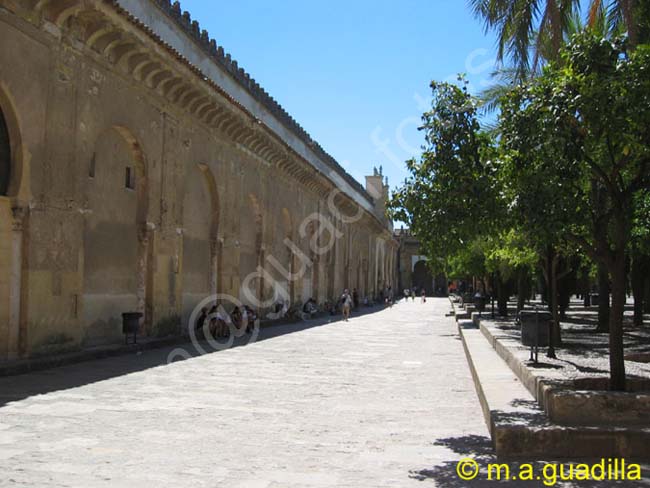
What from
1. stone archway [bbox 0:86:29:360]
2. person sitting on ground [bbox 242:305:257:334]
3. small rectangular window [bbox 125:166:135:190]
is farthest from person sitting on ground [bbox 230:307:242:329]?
stone archway [bbox 0:86:29:360]

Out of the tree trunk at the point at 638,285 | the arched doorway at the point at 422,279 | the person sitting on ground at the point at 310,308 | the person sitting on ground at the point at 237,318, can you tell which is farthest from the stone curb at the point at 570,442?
the arched doorway at the point at 422,279

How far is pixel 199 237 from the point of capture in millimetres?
19344

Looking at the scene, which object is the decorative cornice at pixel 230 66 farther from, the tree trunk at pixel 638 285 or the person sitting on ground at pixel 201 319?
the tree trunk at pixel 638 285

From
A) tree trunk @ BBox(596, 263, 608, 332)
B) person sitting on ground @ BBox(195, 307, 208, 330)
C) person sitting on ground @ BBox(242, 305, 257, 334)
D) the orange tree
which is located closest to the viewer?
the orange tree

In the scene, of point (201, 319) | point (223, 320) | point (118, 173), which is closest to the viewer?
point (118, 173)

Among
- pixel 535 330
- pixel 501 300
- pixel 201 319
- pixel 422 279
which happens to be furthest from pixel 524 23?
pixel 422 279

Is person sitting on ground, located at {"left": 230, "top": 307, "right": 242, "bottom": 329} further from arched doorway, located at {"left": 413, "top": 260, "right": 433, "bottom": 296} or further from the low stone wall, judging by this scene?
arched doorway, located at {"left": 413, "top": 260, "right": 433, "bottom": 296}

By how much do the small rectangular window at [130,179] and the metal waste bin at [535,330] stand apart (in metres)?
8.87

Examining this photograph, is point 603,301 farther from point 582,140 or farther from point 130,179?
point 582,140

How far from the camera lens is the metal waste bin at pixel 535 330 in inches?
374

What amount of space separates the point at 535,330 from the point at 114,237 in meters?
8.82

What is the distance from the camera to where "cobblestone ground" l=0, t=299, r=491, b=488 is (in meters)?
5.36

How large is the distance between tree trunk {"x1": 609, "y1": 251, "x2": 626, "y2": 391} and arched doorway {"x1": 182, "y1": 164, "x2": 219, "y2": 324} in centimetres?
1248

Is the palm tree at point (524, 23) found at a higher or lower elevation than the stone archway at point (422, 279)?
higher
